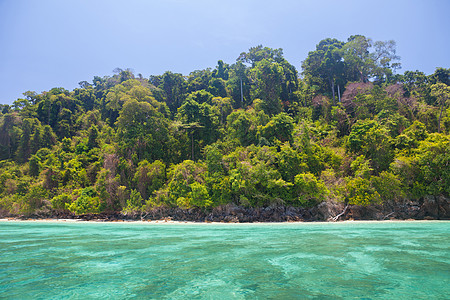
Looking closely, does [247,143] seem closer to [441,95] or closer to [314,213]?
[314,213]

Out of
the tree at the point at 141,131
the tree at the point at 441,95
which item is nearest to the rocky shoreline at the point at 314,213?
the tree at the point at 141,131

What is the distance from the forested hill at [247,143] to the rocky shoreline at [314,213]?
47cm

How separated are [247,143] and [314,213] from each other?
8.18 m

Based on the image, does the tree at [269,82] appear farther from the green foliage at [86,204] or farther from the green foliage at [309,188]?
the green foliage at [86,204]

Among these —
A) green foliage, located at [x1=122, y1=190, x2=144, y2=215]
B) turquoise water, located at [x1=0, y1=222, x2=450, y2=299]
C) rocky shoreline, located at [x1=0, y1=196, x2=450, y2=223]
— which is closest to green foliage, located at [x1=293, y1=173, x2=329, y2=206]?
rocky shoreline, located at [x1=0, y1=196, x2=450, y2=223]

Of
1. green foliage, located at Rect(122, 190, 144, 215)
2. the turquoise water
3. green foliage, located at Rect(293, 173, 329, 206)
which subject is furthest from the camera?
green foliage, located at Rect(122, 190, 144, 215)

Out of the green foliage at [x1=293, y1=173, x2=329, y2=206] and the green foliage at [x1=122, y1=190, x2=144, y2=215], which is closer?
the green foliage at [x1=293, y1=173, x2=329, y2=206]

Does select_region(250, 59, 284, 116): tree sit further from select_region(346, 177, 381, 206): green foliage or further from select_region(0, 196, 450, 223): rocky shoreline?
select_region(0, 196, 450, 223): rocky shoreline

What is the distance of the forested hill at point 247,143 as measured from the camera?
18031 millimetres

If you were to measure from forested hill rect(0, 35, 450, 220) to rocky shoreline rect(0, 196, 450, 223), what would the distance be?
18.4 inches

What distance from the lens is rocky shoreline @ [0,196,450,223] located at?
16953mm

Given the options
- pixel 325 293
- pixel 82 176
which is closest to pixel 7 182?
pixel 82 176

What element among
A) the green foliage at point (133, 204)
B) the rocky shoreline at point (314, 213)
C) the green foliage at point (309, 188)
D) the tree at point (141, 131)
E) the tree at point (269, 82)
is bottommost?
the rocky shoreline at point (314, 213)

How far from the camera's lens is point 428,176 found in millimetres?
16266
